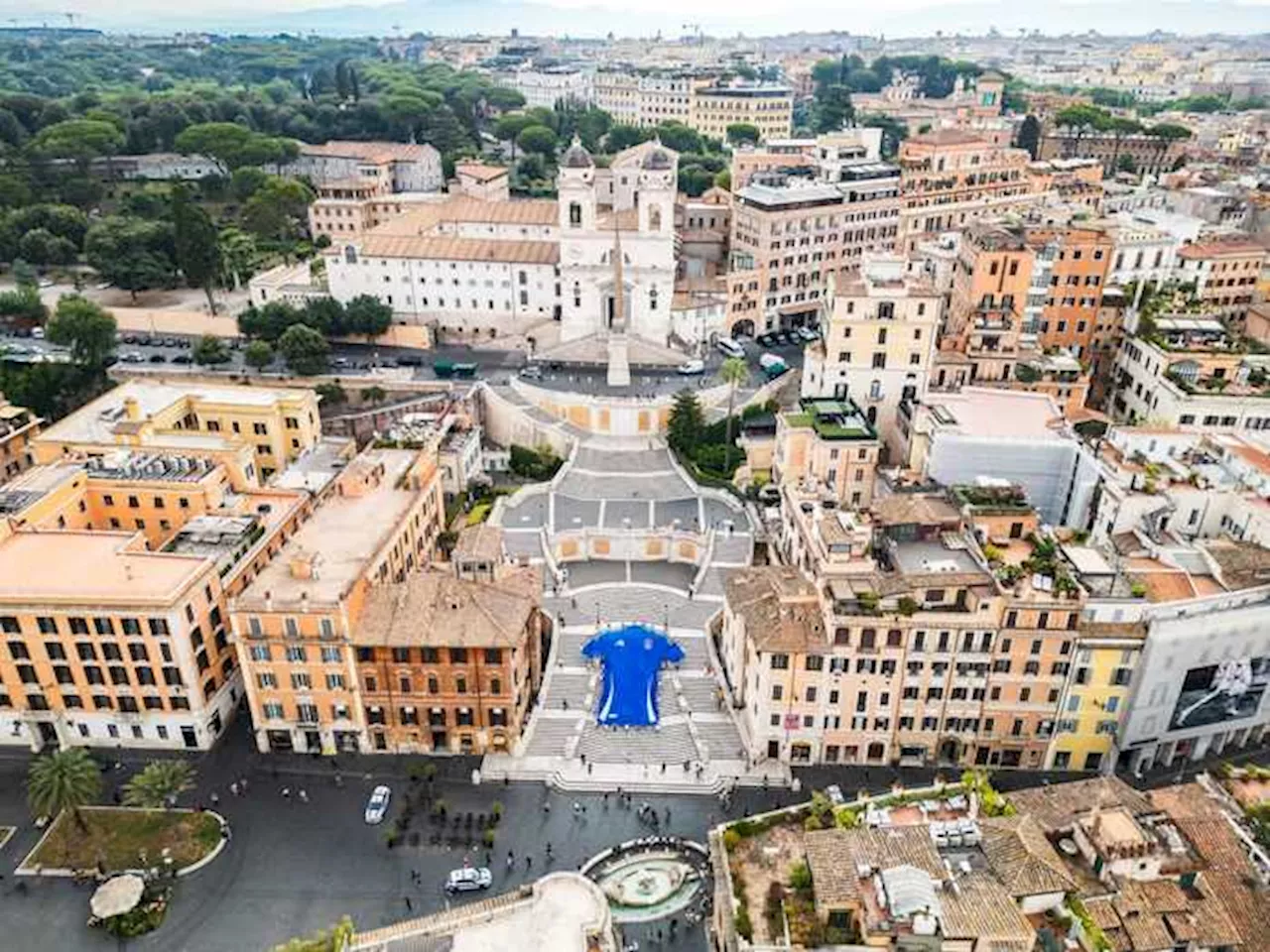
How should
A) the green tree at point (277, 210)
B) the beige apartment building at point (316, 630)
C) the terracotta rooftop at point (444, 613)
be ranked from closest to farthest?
the beige apartment building at point (316, 630), the terracotta rooftop at point (444, 613), the green tree at point (277, 210)

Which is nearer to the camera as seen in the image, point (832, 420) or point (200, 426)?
point (832, 420)

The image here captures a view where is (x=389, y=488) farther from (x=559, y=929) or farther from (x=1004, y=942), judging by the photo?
(x=1004, y=942)

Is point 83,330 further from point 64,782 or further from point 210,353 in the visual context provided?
point 64,782

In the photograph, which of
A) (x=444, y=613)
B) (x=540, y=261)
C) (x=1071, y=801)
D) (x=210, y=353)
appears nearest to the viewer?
(x=1071, y=801)

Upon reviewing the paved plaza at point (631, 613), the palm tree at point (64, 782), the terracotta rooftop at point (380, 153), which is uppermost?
the terracotta rooftop at point (380, 153)

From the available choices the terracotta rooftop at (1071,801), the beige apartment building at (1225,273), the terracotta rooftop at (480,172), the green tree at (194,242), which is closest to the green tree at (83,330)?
the green tree at (194,242)

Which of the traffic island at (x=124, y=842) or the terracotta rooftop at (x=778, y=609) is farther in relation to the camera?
the terracotta rooftop at (x=778, y=609)

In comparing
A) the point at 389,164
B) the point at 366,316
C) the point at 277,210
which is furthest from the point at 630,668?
the point at 389,164

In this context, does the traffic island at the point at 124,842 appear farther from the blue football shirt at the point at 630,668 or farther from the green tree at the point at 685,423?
the green tree at the point at 685,423
